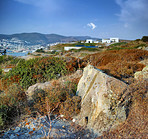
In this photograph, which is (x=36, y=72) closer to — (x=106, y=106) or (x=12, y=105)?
(x=12, y=105)

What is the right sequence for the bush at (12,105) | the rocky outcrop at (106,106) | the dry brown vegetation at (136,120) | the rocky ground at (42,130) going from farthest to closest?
the bush at (12,105) → the rocky outcrop at (106,106) → the rocky ground at (42,130) → the dry brown vegetation at (136,120)

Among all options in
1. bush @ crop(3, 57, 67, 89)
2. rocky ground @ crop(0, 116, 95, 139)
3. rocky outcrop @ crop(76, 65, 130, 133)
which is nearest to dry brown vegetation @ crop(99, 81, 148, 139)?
rocky outcrop @ crop(76, 65, 130, 133)

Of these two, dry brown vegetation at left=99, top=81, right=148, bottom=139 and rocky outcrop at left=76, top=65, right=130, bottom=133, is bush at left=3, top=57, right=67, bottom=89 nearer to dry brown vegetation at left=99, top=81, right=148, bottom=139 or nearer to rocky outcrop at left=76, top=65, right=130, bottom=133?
rocky outcrop at left=76, top=65, right=130, bottom=133

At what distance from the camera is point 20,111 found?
3.80 metres

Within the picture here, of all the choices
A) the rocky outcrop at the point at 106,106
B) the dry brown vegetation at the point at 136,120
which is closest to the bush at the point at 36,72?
the rocky outcrop at the point at 106,106

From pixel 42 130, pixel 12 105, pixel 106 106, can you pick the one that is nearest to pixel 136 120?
pixel 106 106

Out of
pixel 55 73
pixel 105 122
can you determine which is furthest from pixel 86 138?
pixel 55 73

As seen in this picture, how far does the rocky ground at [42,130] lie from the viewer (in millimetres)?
2902

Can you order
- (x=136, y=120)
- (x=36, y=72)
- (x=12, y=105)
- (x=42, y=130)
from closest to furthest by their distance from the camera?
(x=136, y=120) < (x=42, y=130) < (x=12, y=105) < (x=36, y=72)

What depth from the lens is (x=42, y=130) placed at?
308cm

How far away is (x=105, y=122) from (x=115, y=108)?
1.40 feet

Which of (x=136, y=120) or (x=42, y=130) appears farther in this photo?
(x=42, y=130)

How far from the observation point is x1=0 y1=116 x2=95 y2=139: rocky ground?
9.52 feet

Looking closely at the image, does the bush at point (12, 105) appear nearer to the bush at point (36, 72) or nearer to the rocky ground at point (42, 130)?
the rocky ground at point (42, 130)
